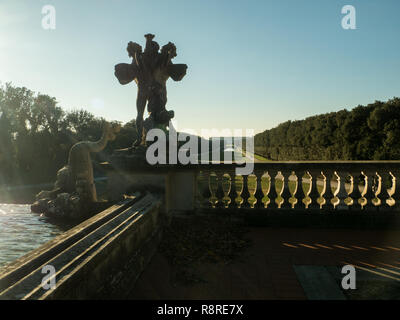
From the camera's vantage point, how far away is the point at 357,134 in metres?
25.0

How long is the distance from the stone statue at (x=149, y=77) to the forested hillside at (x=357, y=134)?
22051 millimetres

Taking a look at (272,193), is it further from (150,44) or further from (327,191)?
(150,44)

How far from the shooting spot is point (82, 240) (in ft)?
8.07

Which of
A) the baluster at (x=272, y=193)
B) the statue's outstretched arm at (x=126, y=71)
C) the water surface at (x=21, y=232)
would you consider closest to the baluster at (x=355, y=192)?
→ the baluster at (x=272, y=193)

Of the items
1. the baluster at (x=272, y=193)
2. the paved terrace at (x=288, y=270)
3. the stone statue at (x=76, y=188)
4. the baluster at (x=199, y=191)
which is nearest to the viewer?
the paved terrace at (x=288, y=270)

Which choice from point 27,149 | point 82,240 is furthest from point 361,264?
point 27,149

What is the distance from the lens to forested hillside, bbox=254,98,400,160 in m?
21.8

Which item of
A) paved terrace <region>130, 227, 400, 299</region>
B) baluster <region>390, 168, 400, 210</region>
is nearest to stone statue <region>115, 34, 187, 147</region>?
paved terrace <region>130, 227, 400, 299</region>

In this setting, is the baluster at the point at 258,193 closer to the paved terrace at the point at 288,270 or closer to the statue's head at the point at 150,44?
the paved terrace at the point at 288,270

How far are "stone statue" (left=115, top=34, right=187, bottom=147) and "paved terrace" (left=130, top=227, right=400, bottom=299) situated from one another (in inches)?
106

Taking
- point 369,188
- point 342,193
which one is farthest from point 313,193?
point 369,188

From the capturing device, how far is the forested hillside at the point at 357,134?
71.7ft
